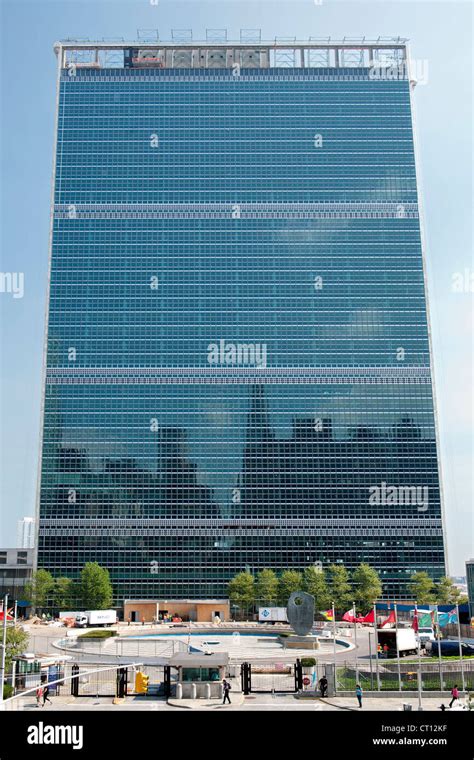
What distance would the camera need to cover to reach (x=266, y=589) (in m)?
115

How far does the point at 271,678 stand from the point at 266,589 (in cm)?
6868

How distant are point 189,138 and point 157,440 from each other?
216ft

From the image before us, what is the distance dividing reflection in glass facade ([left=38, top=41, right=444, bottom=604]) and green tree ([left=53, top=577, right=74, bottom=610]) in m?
6.74

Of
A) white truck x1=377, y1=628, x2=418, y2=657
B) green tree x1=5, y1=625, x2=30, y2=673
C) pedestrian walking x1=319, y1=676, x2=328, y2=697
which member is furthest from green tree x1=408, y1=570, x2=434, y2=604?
green tree x1=5, y1=625, x2=30, y2=673

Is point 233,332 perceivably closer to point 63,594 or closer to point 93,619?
point 63,594

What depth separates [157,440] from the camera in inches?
5271

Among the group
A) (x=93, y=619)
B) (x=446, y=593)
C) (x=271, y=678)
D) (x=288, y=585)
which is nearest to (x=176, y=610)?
(x=288, y=585)

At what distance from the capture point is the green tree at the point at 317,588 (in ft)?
353

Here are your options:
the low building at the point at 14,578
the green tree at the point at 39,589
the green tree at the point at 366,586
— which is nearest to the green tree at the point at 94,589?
the green tree at the point at 39,589

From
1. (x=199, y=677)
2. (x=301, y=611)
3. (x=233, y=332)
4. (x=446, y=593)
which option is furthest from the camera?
(x=233, y=332)

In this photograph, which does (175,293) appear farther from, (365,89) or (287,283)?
(365,89)

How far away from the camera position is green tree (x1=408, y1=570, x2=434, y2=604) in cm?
11356

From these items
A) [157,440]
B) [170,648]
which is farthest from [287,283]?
[170,648]

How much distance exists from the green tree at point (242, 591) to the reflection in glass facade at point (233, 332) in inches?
450
